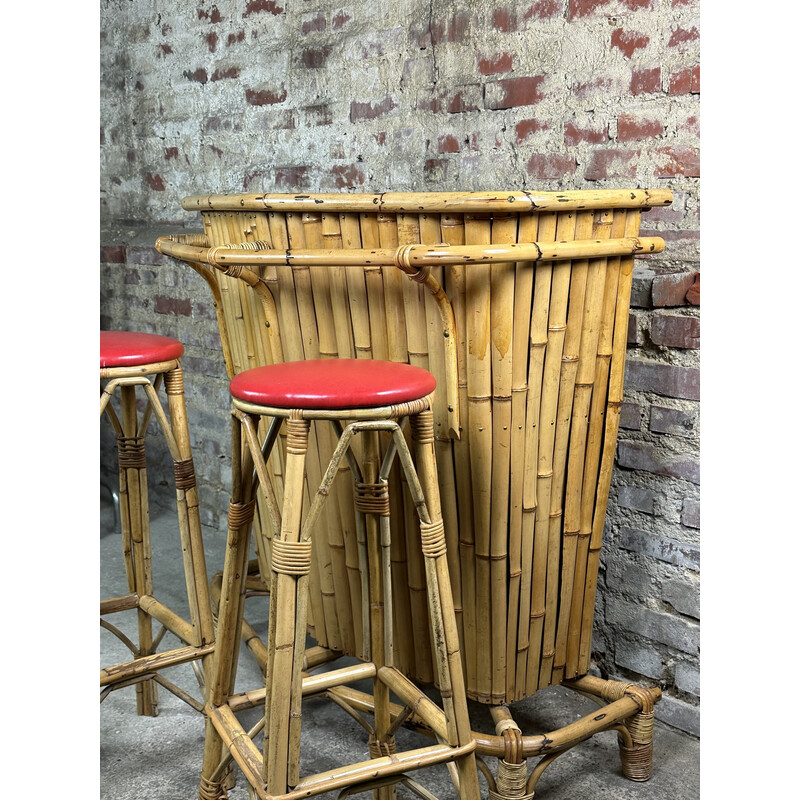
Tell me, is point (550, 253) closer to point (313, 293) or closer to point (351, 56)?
point (313, 293)

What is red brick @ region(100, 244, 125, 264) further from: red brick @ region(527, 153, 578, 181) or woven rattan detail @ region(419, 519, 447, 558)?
woven rattan detail @ region(419, 519, 447, 558)

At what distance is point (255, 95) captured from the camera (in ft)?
9.74

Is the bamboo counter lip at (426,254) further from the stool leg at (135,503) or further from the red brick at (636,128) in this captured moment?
the stool leg at (135,503)

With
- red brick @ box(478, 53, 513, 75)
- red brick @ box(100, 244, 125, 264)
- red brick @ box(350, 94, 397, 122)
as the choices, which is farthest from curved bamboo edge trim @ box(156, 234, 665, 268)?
red brick @ box(100, 244, 125, 264)

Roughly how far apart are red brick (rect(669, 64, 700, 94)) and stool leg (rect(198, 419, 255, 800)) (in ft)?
3.89

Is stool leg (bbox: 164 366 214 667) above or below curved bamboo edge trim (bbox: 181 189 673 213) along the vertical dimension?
below

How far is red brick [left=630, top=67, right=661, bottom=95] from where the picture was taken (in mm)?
2055

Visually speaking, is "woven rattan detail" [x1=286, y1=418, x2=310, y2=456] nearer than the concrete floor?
Yes

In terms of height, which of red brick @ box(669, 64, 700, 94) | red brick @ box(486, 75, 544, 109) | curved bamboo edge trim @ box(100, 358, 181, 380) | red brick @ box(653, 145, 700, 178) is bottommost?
curved bamboo edge trim @ box(100, 358, 181, 380)

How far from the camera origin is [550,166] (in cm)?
227

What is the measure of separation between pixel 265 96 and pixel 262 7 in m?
0.26

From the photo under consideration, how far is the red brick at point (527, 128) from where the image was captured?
2266mm

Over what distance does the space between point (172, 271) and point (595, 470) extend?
79.3 inches
